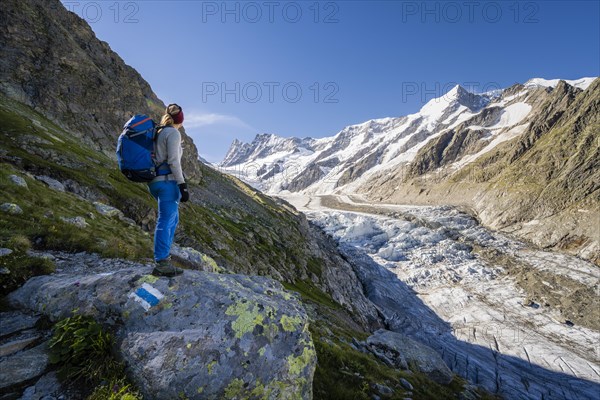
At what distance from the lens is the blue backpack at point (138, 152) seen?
705cm

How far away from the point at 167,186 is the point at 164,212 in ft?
2.20

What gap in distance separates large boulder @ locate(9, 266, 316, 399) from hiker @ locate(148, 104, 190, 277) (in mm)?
496

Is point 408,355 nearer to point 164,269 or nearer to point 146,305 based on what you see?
point 164,269

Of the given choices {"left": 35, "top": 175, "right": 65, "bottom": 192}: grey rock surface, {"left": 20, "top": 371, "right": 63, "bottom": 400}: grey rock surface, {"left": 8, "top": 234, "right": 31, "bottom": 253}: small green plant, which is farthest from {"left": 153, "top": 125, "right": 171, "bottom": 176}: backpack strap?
{"left": 35, "top": 175, "right": 65, "bottom": 192}: grey rock surface

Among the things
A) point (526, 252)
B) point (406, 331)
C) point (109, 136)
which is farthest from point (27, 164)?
point (526, 252)

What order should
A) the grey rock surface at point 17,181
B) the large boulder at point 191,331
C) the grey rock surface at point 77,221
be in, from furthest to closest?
the grey rock surface at point 17,181 < the grey rock surface at point 77,221 < the large boulder at point 191,331

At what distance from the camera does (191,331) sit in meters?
6.29

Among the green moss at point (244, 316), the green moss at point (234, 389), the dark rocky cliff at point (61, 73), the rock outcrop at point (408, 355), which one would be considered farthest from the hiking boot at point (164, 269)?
the dark rocky cliff at point (61, 73)

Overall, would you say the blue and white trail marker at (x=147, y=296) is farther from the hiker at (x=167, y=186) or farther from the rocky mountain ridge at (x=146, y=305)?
the hiker at (x=167, y=186)

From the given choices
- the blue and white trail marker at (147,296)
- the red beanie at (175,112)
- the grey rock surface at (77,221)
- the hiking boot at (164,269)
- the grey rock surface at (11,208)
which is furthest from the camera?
the grey rock surface at (77,221)

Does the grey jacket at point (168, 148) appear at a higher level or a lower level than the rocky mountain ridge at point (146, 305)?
higher

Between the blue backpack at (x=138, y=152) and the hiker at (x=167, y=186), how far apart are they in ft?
0.52

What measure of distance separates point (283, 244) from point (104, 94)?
148ft

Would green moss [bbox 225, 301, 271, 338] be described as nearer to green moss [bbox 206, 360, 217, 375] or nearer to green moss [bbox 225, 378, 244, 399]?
green moss [bbox 206, 360, 217, 375]
